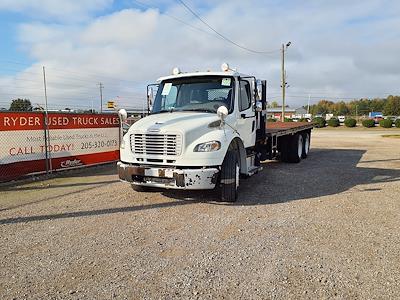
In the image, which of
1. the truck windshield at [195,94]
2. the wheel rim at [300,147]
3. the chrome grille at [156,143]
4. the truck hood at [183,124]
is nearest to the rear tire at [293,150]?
the wheel rim at [300,147]

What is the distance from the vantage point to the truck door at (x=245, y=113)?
25.5 ft

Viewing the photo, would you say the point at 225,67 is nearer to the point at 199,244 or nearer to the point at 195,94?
the point at 195,94

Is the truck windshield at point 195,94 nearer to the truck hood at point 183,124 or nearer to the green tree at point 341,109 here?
the truck hood at point 183,124

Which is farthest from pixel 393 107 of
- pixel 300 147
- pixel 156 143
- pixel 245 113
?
pixel 156 143

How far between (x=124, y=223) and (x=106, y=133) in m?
7.27

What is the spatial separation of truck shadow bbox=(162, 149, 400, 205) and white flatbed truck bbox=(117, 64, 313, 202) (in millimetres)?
496

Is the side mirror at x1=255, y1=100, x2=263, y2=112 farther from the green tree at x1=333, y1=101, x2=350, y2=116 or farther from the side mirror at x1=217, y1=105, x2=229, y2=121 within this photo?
the green tree at x1=333, y1=101, x2=350, y2=116

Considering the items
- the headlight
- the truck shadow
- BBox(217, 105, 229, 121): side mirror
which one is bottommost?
the truck shadow

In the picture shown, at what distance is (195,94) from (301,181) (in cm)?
373

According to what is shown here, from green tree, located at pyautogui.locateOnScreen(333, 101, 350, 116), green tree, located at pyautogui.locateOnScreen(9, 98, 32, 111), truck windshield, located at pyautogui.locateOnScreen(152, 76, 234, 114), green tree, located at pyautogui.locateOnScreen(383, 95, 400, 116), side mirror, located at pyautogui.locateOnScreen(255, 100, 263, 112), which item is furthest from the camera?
green tree, located at pyautogui.locateOnScreen(333, 101, 350, 116)

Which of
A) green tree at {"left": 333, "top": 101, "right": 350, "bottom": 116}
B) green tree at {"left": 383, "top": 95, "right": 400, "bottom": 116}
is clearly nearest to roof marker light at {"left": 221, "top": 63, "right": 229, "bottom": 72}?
green tree at {"left": 383, "top": 95, "right": 400, "bottom": 116}

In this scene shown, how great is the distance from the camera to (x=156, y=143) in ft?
21.4

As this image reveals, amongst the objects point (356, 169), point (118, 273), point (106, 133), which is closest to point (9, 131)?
point (106, 133)

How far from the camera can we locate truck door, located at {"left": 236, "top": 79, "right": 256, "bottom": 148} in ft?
25.5
